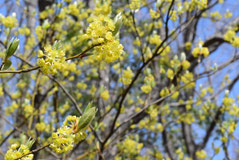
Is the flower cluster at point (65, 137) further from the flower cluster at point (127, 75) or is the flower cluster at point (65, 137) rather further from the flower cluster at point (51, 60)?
the flower cluster at point (127, 75)

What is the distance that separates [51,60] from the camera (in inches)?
34.4

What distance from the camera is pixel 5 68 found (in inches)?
34.5

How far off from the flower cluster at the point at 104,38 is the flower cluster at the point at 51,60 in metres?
0.13

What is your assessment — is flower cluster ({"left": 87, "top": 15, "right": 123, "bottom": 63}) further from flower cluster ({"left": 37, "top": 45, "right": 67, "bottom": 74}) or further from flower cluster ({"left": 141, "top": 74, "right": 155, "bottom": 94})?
flower cluster ({"left": 141, "top": 74, "right": 155, "bottom": 94})

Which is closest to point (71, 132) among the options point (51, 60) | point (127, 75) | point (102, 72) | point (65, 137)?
point (65, 137)

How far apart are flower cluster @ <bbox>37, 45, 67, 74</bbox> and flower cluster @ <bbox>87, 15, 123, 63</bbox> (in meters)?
0.13

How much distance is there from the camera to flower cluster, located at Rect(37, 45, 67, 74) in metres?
0.86

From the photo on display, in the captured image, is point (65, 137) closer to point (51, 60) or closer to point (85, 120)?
point (85, 120)

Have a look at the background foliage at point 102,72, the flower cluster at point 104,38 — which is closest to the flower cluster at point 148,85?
the background foliage at point 102,72

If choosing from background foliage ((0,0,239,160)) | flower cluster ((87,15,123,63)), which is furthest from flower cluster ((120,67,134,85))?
flower cluster ((87,15,123,63))

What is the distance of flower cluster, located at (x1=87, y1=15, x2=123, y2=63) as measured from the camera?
0.87 m

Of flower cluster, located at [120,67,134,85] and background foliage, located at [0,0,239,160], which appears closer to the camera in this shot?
background foliage, located at [0,0,239,160]

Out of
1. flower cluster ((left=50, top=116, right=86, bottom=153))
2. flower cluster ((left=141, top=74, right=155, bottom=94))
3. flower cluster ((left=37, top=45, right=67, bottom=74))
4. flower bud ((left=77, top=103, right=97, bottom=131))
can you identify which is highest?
flower cluster ((left=141, top=74, right=155, bottom=94))

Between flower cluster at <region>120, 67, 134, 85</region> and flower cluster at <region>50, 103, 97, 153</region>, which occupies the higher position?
flower cluster at <region>120, 67, 134, 85</region>
